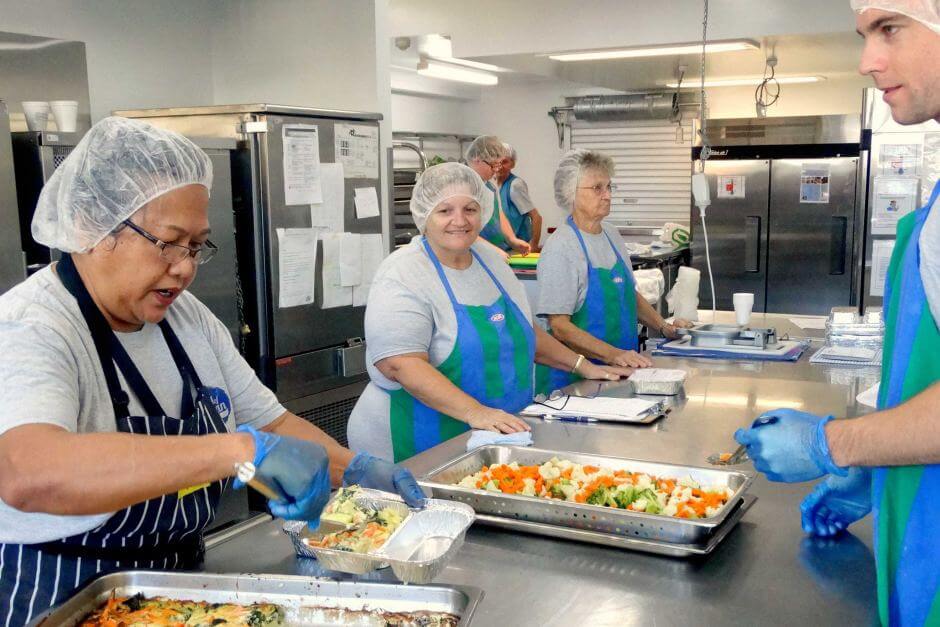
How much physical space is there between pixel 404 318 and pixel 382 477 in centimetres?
111

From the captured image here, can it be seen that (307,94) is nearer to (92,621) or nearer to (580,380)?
(580,380)

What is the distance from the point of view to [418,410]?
3.20 metres

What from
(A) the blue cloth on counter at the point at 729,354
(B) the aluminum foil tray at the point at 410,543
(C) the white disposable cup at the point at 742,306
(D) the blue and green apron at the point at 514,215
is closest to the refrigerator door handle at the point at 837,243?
(D) the blue and green apron at the point at 514,215

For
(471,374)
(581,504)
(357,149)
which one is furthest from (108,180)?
(357,149)

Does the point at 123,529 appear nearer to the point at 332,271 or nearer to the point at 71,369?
the point at 71,369

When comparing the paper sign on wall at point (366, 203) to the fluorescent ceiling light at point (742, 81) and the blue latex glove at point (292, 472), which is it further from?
the fluorescent ceiling light at point (742, 81)

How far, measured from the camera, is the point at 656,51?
7.18 metres

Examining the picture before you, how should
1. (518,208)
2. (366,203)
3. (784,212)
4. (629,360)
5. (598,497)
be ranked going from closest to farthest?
(598,497) < (629,360) < (366,203) < (784,212) < (518,208)

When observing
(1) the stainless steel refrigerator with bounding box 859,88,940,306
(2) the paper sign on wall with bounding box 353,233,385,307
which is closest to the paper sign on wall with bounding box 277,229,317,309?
(2) the paper sign on wall with bounding box 353,233,385,307

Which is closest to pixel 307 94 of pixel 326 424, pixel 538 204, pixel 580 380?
Answer: pixel 326 424

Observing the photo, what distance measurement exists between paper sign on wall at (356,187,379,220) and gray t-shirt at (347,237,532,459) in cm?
172

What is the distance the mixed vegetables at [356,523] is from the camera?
1.75 meters

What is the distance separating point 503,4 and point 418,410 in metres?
4.91

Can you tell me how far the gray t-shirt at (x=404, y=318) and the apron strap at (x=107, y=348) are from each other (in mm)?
1298
